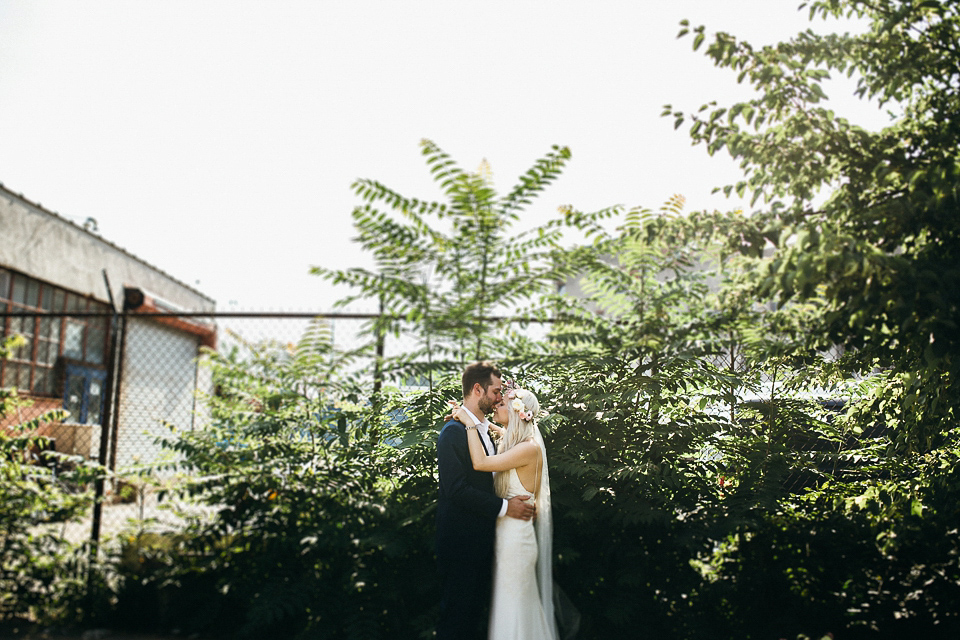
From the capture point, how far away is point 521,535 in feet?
12.5

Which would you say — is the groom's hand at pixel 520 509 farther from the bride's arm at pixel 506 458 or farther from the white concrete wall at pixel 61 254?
the white concrete wall at pixel 61 254

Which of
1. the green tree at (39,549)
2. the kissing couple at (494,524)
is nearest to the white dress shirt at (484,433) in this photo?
the kissing couple at (494,524)

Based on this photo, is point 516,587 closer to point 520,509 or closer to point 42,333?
point 520,509

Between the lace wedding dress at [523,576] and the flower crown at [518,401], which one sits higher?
the flower crown at [518,401]

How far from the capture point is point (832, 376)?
13.9 feet

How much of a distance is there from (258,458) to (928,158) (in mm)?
4678

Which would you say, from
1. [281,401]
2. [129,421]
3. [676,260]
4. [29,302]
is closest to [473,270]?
[676,260]

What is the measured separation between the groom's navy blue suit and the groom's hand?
0.21ft

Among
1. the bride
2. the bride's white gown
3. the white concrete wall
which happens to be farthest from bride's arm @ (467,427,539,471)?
→ the white concrete wall

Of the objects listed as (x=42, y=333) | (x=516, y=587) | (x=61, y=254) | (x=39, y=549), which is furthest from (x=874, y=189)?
(x=61, y=254)

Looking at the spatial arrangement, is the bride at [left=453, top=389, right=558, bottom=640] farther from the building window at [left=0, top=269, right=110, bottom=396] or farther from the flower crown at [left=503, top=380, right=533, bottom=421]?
the building window at [left=0, top=269, right=110, bottom=396]

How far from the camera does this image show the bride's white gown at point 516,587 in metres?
3.72

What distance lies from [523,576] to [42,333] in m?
15.9

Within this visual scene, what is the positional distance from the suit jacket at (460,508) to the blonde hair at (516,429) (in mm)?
121
